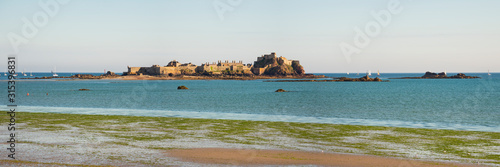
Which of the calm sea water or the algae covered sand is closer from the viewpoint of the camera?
the algae covered sand

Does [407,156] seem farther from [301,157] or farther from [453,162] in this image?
[301,157]

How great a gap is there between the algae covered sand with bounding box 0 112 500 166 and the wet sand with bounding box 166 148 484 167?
2.86ft

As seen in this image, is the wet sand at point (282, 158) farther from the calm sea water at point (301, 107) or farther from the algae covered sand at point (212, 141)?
A: the calm sea water at point (301, 107)

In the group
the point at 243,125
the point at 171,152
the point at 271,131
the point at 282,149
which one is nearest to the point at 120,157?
the point at 171,152

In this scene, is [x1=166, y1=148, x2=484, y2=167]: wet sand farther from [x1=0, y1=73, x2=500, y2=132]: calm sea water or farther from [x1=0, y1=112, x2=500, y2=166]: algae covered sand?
[x1=0, y1=73, x2=500, y2=132]: calm sea water

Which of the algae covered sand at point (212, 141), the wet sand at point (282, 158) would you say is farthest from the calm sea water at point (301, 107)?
the wet sand at point (282, 158)

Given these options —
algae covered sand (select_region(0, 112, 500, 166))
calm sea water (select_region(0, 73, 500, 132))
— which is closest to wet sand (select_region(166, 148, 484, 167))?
algae covered sand (select_region(0, 112, 500, 166))

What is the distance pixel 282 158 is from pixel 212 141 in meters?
5.18

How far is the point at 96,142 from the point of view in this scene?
1992 cm

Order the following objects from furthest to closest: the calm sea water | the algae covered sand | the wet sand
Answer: the calm sea water < the algae covered sand < the wet sand

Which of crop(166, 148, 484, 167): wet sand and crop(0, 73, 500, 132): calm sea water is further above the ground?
crop(166, 148, 484, 167): wet sand

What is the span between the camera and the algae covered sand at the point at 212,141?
1677 centimetres

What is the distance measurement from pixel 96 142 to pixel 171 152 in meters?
4.52

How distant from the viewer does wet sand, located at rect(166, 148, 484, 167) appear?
15.8 meters
